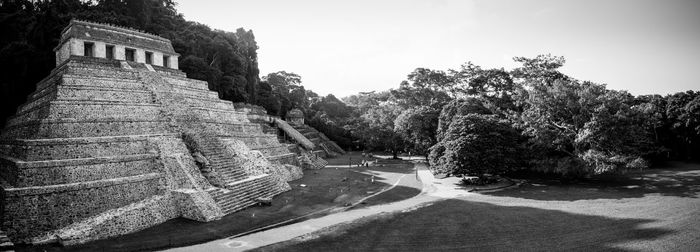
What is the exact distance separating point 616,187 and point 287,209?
27.1 m

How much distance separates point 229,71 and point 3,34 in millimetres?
24348

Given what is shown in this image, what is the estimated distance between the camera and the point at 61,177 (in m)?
17.2

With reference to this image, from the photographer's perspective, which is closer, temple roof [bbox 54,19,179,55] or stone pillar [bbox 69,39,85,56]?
stone pillar [bbox 69,39,85,56]

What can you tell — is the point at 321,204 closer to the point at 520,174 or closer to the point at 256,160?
the point at 256,160

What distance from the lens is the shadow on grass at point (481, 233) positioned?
51.3 feet

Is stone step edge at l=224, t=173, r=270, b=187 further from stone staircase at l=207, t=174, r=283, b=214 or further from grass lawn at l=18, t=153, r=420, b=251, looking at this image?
grass lawn at l=18, t=153, r=420, b=251

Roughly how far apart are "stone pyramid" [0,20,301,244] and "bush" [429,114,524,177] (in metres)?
14.6

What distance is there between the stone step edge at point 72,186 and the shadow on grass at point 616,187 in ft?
79.6

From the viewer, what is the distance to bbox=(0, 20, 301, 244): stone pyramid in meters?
16.4

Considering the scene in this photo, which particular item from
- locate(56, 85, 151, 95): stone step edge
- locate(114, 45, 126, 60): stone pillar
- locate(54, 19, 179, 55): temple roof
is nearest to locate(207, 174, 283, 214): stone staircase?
locate(56, 85, 151, 95): stone step edge

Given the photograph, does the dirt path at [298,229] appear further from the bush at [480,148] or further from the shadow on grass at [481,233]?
the bush at [480,148]

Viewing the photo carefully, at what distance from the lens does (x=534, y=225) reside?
18.7 meters

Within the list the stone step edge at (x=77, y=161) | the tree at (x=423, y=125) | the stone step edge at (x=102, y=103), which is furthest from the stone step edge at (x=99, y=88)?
the tree at (x=423, y=125)

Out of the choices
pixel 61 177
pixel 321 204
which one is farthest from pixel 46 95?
pixel 321 204
